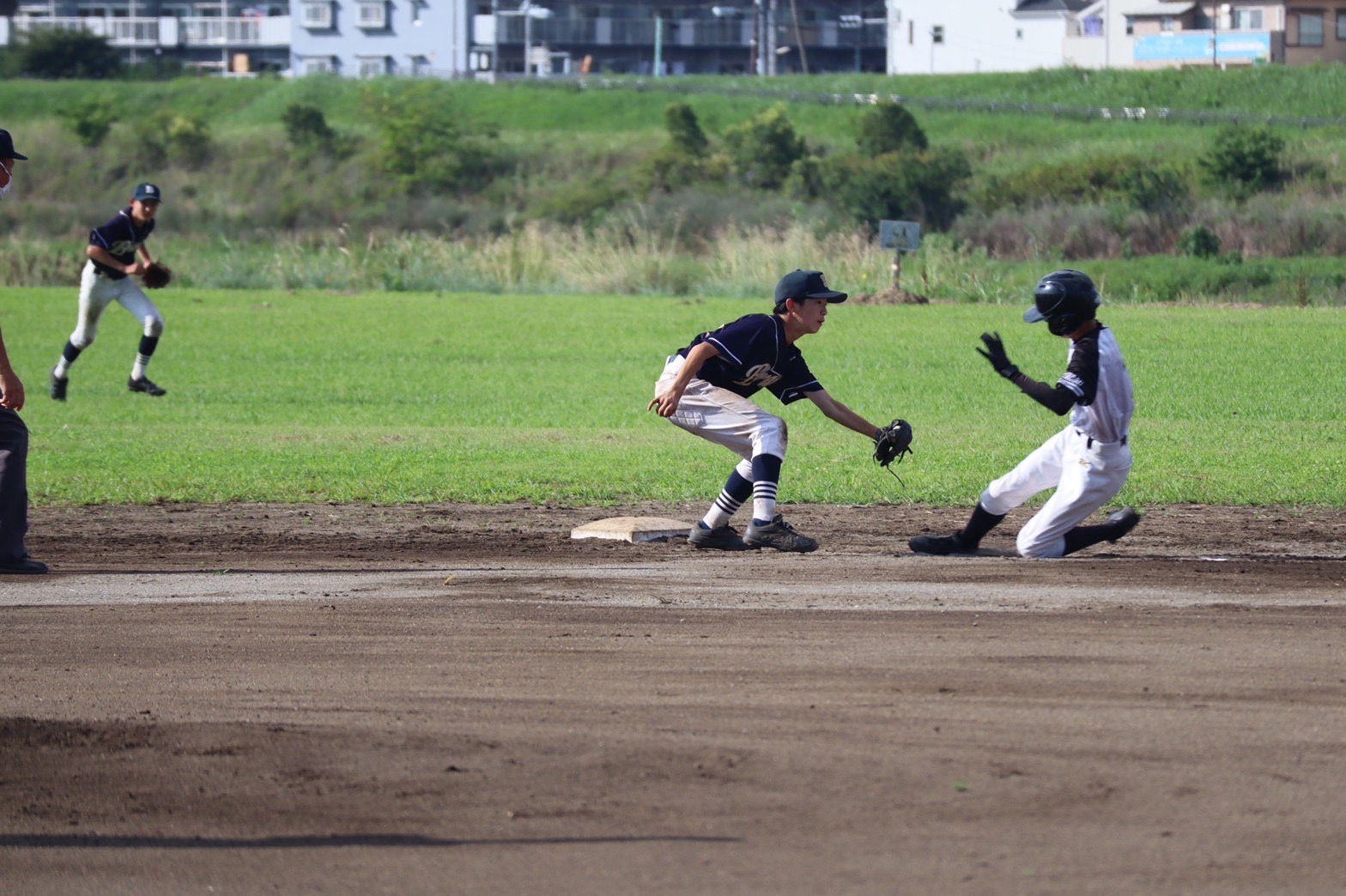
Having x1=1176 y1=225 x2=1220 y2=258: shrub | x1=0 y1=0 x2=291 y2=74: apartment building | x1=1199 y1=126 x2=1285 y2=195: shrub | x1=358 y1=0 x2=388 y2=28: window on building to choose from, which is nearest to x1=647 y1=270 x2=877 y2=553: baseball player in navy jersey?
x1=1176 y1=225 x2=1220 y2=258: shrub

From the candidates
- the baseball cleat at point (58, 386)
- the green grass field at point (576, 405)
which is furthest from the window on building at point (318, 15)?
the baseball cleat at point (58, 386)

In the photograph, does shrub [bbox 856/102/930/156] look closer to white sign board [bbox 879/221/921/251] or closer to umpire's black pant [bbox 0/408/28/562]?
white sign board [bbox 879/221/921/251]

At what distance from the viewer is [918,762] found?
519 cm

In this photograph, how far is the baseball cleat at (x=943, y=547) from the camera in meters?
9.12

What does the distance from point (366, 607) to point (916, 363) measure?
47.9 ft

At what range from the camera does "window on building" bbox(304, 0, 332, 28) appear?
82.8 meters

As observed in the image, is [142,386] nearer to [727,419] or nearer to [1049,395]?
[727,419]

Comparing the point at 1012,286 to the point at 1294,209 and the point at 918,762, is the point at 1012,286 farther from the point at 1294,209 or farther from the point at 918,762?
the point at 918,762

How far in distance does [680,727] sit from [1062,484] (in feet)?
12.2

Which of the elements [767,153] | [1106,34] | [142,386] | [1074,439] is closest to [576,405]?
[142,386]

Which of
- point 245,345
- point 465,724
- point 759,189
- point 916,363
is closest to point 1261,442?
point 916,363

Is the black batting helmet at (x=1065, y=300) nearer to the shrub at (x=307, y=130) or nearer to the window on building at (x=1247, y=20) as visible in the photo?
the shrub at (x=307, y=130)

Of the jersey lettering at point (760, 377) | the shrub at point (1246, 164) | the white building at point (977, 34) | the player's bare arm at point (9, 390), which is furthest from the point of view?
the white building at point (977, 34)

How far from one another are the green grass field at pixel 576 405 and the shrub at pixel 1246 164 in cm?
2029
